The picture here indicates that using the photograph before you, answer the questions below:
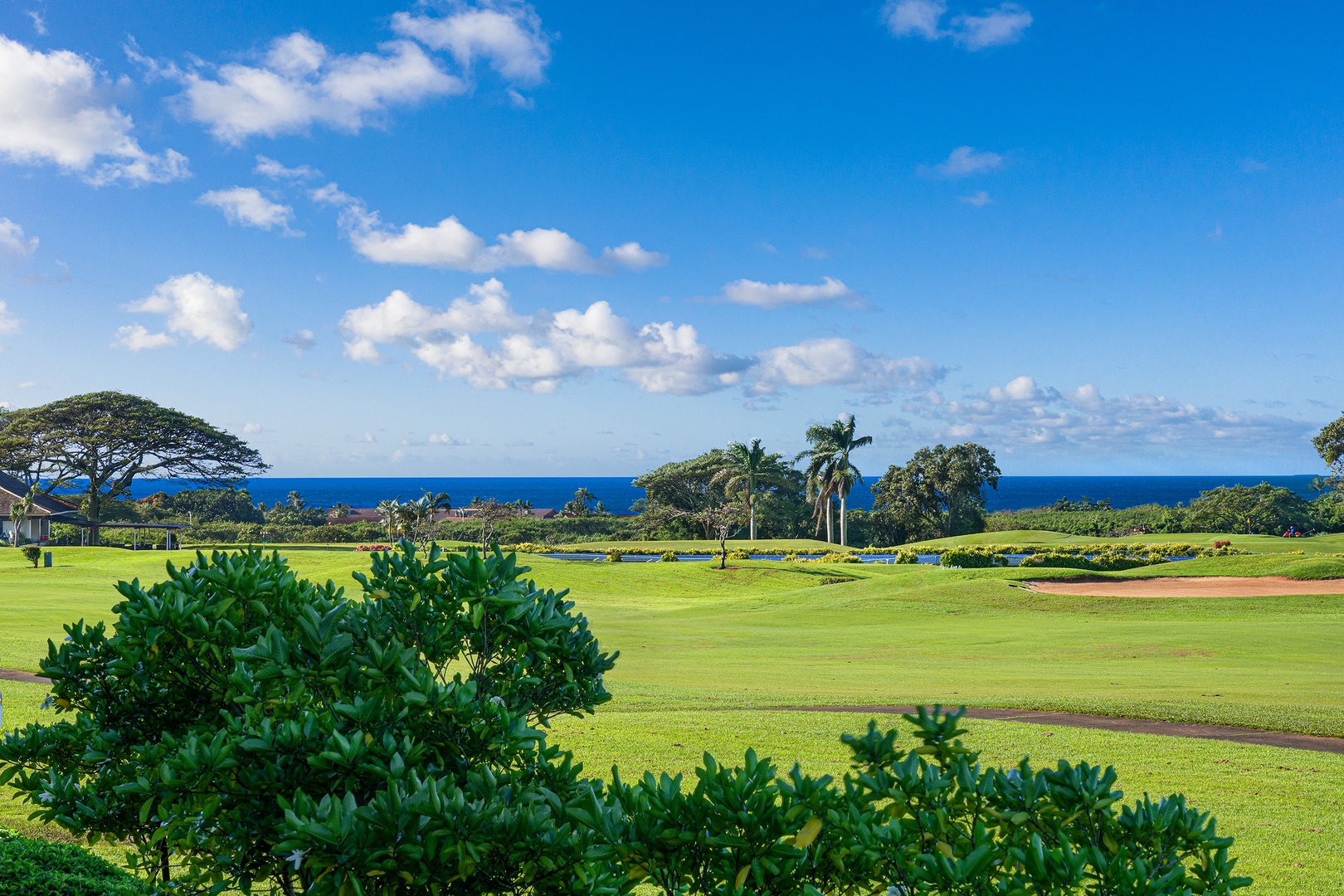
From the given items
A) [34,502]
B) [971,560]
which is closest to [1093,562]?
[971,560]

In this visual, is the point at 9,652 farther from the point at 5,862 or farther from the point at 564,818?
the point at 564,818

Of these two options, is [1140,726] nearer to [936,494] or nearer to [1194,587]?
[1194,587]

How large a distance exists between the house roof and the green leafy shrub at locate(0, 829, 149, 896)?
2549 inches

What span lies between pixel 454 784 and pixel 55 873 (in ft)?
13.5

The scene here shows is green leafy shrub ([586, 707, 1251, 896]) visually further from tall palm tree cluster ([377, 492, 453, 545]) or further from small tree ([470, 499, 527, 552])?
tall palm tree cluster ([377, 492, 453, 545])

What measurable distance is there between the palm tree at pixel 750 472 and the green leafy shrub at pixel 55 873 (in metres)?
57.0

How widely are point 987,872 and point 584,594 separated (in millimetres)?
36947

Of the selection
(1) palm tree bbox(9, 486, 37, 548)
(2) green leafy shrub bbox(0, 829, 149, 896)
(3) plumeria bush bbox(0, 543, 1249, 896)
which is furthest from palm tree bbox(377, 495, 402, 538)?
(3) plumeria bush bbox(0, 543, 1249, 896)

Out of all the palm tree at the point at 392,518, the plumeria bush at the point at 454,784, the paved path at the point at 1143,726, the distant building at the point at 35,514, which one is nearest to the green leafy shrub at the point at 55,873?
the plumeria bush at the point at 454,784

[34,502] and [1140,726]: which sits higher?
[34,502]

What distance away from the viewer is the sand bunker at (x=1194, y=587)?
32.4 metres

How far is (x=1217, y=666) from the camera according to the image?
1906 centimetres

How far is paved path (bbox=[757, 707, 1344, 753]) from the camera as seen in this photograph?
38.3 ft

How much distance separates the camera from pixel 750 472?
6519 centimetres
